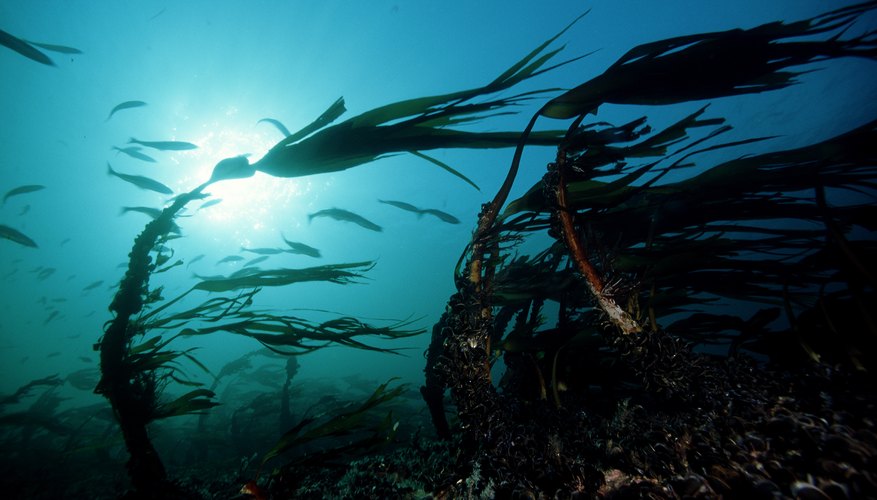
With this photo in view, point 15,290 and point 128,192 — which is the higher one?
point 128,192

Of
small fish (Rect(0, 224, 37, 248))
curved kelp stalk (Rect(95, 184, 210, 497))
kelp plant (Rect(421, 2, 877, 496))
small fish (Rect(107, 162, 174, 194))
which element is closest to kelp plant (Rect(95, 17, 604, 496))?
curved kelp stalk (Rect(95, 184, 210, 497))

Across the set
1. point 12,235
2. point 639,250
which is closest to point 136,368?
point 639,250

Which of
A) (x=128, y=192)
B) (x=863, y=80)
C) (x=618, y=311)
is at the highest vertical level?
(x=128, y=192)

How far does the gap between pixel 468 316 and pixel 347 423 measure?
48.4 inches

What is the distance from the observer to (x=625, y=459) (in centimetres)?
125

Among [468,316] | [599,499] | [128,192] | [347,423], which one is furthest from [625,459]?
[128,192]

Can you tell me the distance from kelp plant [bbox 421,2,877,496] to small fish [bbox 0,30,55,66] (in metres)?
4.53

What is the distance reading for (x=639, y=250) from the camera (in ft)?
7.72

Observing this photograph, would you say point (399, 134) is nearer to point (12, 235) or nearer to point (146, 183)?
point (146, 183)

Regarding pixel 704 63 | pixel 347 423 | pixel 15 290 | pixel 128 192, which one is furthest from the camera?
pixel 15 290

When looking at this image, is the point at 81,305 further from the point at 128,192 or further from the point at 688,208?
the point at 688,208

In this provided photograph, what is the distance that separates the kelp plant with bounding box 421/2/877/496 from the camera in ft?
4.61

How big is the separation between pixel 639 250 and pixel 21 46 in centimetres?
613

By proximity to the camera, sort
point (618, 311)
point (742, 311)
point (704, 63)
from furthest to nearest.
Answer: point (742, 311)
point (704, 63)
point (618, 311)
